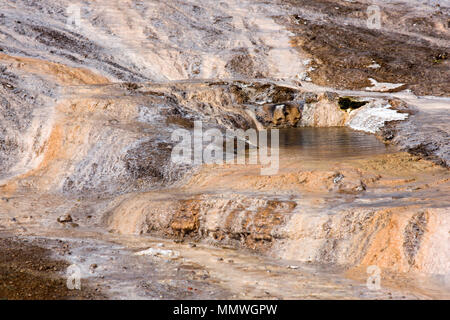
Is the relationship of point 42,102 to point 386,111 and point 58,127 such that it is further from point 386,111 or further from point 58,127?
point 386,111

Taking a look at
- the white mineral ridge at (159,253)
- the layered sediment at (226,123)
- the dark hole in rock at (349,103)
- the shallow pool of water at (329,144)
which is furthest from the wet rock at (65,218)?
the dark hole in rock at (349,103)

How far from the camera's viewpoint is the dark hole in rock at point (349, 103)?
856 inches

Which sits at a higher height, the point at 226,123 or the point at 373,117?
the point at 373,117

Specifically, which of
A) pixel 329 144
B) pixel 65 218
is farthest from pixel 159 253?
pixel 329 144

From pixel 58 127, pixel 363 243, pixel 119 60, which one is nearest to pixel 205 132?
pixel 58 127

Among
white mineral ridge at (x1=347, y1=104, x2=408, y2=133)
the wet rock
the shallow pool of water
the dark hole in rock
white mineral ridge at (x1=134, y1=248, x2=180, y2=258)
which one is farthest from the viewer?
the dark hole in rock

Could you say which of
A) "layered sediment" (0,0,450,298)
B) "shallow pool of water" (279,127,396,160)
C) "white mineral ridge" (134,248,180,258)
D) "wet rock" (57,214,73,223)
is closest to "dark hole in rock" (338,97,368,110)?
"layered sediment" (0,0,450,298)

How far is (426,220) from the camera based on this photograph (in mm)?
11031

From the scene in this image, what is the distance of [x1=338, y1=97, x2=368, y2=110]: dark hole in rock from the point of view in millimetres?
21734

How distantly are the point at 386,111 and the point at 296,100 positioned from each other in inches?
142

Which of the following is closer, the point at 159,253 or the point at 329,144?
the point at 159,253

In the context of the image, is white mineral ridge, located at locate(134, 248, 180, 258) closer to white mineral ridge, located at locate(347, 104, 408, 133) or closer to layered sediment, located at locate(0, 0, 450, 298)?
layered sediment, located at locate(0, 0, 450, 298)

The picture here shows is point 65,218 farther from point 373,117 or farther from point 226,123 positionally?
point 373,117

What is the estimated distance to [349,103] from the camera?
866 inches
